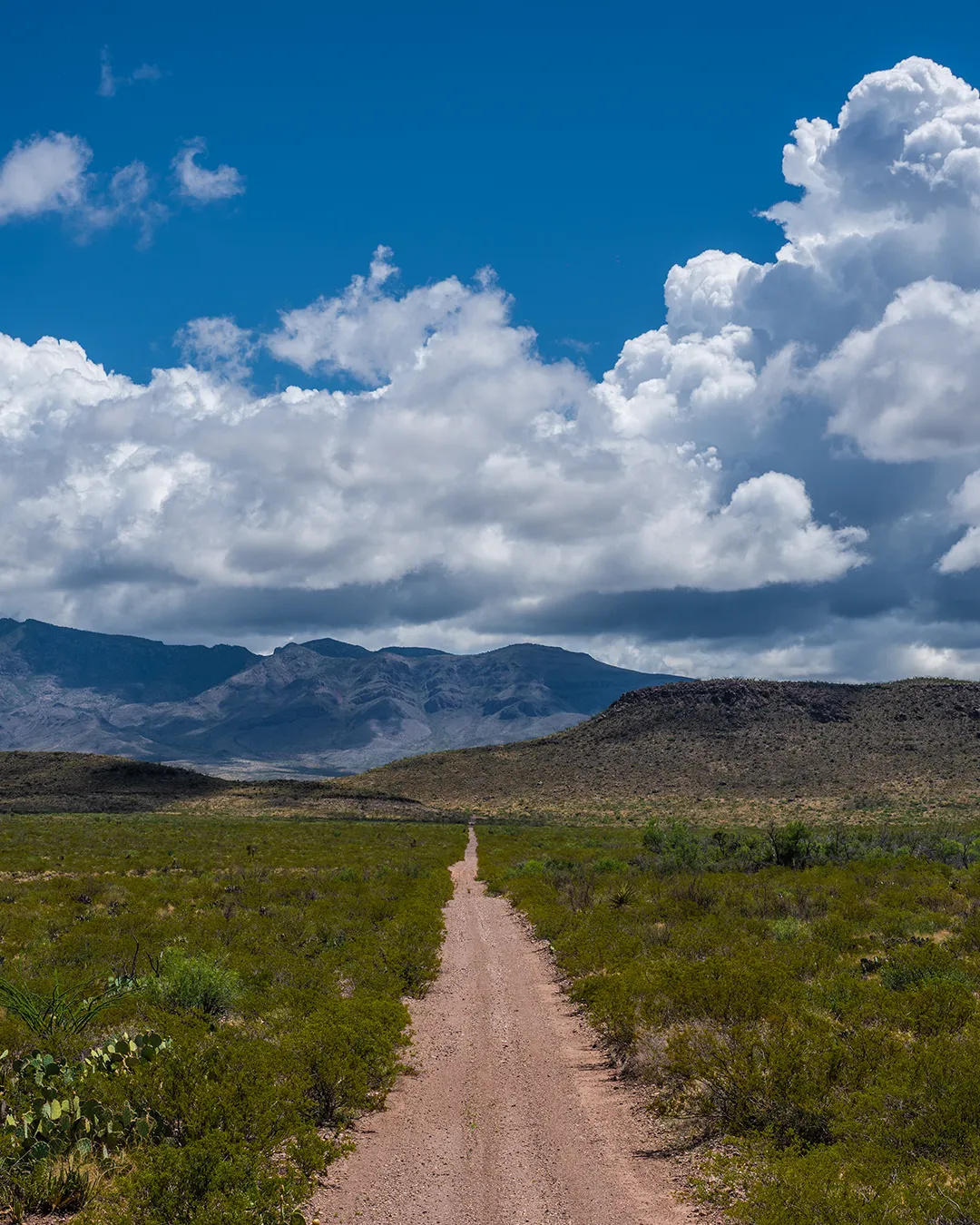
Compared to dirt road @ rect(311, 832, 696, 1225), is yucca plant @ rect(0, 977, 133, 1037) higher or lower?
higher

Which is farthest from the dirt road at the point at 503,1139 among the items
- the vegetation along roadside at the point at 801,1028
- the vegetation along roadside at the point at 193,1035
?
the vegetation along roadside at the point at 801,1028

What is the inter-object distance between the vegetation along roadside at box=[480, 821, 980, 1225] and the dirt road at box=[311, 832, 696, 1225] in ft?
2.02

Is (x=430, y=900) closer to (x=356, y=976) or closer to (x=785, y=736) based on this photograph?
(x=356, y=976)

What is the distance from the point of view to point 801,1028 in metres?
11.3

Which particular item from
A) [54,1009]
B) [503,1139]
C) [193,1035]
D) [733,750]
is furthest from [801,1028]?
[733,750]

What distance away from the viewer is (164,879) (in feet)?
97.6

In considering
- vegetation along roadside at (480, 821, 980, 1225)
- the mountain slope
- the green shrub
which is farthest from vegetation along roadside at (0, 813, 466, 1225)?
the mountain slope

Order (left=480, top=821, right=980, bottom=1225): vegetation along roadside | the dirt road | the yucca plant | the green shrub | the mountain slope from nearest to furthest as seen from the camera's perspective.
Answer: (left=480, top=821, right=980, bottom=1225): vegetation along roadside < the dirt road < the yucca plant < the green shrub < the mountain slope

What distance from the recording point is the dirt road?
7723mm

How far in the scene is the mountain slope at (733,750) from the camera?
322 ft

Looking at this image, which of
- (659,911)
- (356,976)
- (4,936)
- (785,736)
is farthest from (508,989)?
(785,736)

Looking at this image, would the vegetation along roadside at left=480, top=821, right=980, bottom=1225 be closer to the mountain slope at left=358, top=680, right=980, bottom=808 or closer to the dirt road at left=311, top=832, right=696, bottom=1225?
the dirt road at left=311, top=832, right=696, bottom=1225

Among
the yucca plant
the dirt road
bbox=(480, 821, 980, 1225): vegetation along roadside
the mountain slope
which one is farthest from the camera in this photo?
the mountain slope

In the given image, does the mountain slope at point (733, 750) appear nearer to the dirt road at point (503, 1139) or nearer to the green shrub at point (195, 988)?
the dirt road at point (503, 1139)
